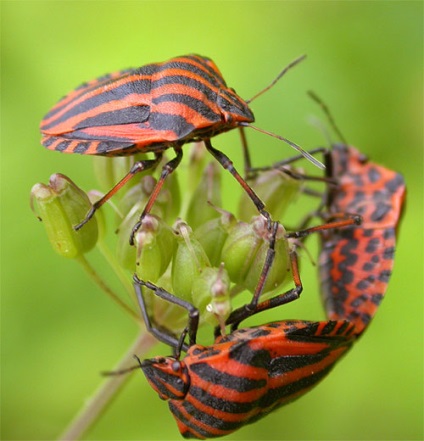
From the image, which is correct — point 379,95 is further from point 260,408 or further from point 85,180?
point 260,408

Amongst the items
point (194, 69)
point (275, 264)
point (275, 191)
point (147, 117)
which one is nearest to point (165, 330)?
point (275, 264)

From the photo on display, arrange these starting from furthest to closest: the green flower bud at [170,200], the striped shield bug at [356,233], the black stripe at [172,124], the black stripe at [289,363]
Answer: the striped shield bug at [356,233] < the green flower bud at [170,200] < the black stripe at [172,124] < the black stripe at [289,363]

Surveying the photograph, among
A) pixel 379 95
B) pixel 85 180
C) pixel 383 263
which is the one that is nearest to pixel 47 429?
pixel 85 180

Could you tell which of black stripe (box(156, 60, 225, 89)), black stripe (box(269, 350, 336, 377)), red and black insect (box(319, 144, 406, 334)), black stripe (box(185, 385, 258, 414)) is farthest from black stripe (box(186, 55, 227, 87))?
black stripe (box(185, 385, 258, 414))

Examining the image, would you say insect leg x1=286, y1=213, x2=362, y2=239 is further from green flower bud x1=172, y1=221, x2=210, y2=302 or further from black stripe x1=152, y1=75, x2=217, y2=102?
black stripe x1=152, y1=75, x2=217, y2=102

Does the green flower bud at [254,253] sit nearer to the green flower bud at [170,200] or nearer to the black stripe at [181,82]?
the green flower bud at [170,200]

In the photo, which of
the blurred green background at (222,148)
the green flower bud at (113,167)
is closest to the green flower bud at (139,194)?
the green flower bud at (113,167)
